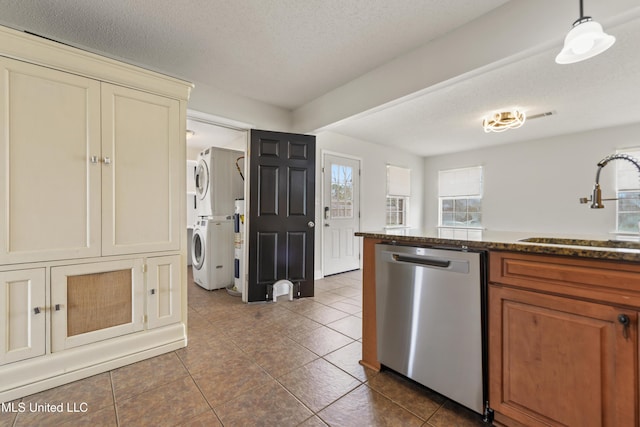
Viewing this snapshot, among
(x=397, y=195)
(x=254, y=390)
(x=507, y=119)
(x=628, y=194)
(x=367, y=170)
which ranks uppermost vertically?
(x=507, y=119)

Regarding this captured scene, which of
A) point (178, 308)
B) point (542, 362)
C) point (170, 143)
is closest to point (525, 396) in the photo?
point (542, 362)

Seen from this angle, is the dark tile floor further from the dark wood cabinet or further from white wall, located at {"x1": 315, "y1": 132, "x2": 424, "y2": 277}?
white wall, located at {"x1": 315, "y1": 132, "x2": 424, "y2": 277}

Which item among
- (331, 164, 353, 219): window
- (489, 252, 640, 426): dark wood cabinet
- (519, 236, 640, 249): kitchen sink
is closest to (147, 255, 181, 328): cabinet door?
(489, 252, 640, 426): dark wood cabinet

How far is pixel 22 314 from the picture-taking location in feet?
5.26

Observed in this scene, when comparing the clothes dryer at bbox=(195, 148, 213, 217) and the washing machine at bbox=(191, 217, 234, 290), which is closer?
the washing machine at bbox=(191, 217, 234, 290)

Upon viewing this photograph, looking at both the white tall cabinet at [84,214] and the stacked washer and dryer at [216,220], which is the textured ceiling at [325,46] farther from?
the stacked washer and dryer at [216,220]

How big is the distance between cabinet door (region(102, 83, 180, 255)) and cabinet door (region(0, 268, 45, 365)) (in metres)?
0.39

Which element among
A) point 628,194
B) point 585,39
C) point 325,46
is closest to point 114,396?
point 325,46

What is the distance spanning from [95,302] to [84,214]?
2.00 ft

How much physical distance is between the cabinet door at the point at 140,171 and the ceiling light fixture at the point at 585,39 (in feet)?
8.39

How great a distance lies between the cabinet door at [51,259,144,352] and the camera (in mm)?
1713

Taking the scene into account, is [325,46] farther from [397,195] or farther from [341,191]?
[397,195]

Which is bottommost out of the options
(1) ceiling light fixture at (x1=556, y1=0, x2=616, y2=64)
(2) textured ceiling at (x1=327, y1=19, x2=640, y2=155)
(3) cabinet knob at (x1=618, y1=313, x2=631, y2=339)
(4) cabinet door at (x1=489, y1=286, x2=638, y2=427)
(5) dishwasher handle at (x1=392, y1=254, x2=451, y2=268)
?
(4) cabinet door at (x1=489, y1=286, x2=638, y2=427)

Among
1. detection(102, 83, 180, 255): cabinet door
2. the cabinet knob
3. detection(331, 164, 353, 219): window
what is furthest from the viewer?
detection(331, 164, 353, 219): window
